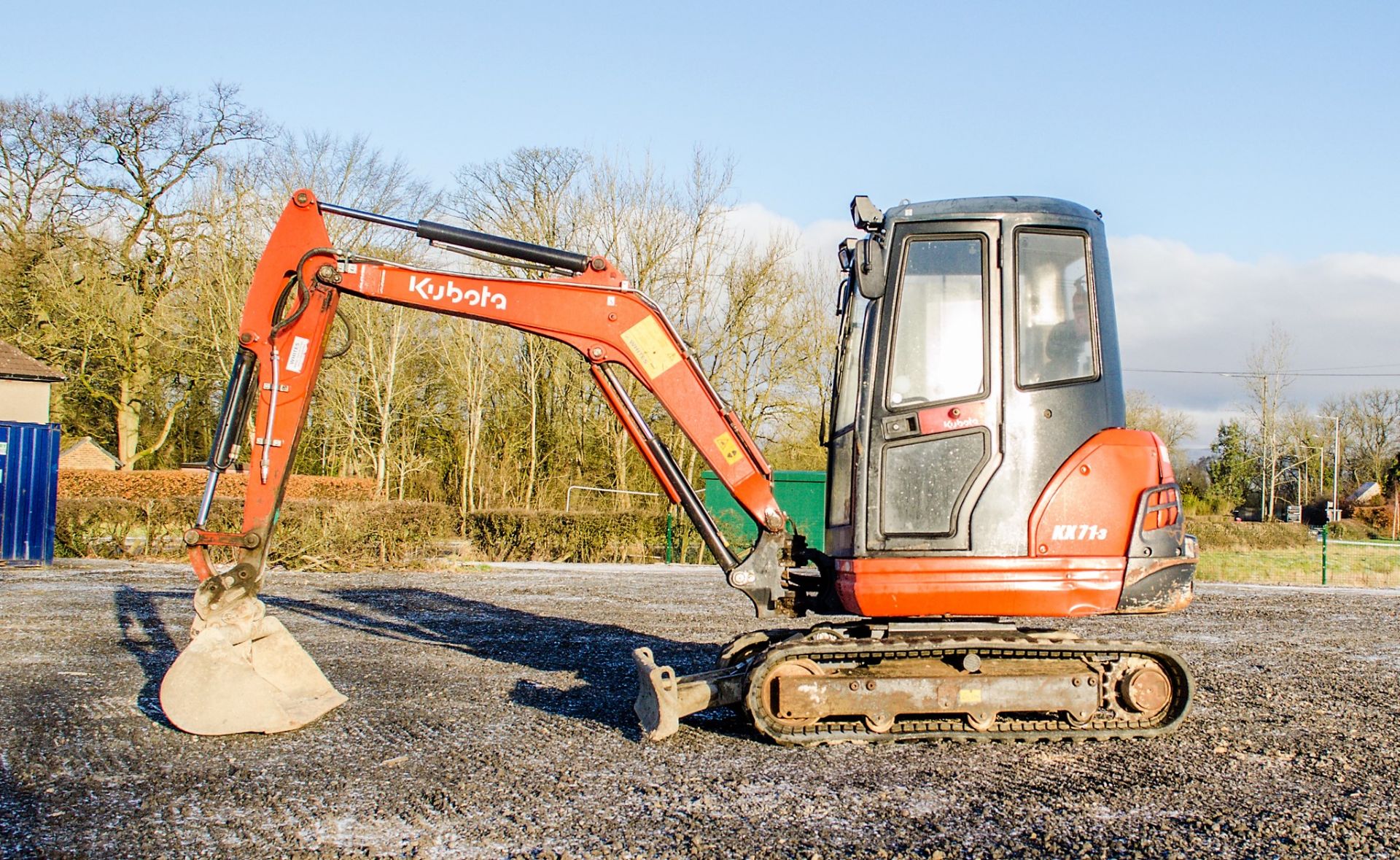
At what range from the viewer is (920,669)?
573 centimetres

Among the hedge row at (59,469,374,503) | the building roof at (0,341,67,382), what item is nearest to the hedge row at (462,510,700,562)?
the hedge row at (59,469,374,503)

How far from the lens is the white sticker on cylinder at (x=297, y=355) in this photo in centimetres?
638

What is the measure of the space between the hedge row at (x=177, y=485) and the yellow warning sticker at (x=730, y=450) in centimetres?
1909

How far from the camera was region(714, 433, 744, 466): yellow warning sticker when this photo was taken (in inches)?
252

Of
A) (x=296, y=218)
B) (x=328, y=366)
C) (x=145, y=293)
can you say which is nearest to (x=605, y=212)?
(x=328, y=366)

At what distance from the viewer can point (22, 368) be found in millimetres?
27219

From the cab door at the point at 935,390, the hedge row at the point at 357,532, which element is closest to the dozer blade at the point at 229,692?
the cab door at the point at 935,390

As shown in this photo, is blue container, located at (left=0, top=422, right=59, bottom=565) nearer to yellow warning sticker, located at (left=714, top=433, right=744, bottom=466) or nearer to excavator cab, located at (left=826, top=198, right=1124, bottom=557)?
yellow warning sticker, located at (left=714, top=433, right=744, bottom=466)

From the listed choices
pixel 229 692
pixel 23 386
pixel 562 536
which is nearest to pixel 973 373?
pixel 229 692

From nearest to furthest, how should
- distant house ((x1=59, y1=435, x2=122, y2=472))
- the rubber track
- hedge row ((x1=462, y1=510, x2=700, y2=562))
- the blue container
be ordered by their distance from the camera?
the rubber track < the blue container < hedge row ((x1=462, y1=510, x2=700, y2=562)) < distant house ((x1=59, y1=435, x2=122, y2=472))

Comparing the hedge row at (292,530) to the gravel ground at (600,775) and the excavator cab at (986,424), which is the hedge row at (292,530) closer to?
the gravel ground at (600,775)

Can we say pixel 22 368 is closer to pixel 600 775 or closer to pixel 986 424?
pixel 600 775

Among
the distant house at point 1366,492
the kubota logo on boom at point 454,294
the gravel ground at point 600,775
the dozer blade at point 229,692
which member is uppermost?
the kubota logo on boom at point 454,294

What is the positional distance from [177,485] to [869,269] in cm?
2421
